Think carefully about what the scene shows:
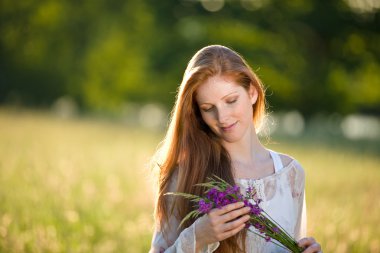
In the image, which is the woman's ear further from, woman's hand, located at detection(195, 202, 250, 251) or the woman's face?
woman's hand, located at detection(195, 202, 250, 251)

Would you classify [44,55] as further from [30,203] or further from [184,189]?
[184,189]

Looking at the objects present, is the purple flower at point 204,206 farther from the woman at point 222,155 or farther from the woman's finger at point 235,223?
the woman at point 222,155

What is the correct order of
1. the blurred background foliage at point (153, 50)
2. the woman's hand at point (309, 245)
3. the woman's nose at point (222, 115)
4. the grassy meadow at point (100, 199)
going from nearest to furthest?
the woman's hand at point (309, 245) < the woman's nose at point (222, 115) < the grassy meadow at point (100, 199) < the blurred background foliage at point (153, 50)

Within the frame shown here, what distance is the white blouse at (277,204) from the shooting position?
2.82 metres

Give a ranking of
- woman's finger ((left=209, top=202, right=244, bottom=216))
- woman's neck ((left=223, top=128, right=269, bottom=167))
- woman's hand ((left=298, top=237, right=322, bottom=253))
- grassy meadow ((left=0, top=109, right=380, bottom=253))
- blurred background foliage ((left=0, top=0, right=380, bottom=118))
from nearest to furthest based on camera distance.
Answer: woman's finger ((left=209, top=202, right=244, bottom=216)) < woman's hand ((left=298, top=237, right=322, bottom=253)) < woman's neck ((left=223, top=128, right=269, bottom=167)) < grassy meadow ((left=0, top=109, right=380, bottom=253)) < blurred background foliage ((left=0, top=0, right=380, bottom=118))

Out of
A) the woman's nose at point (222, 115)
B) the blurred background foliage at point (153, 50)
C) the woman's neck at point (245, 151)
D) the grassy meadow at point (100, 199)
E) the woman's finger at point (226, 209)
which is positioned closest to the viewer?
the woman's finger at point (226, 209)

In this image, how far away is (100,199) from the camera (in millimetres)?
6332

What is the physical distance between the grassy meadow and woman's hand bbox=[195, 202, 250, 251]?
3.04 feet

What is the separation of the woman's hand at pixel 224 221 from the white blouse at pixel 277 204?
1.07 ft

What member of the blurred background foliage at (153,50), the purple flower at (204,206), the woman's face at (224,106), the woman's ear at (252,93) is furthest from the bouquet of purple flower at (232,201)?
the blurred background foliage at (153,50)

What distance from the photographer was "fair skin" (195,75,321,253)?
2326 mm

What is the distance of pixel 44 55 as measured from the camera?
30438mm

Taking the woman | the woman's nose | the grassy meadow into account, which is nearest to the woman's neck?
the woman

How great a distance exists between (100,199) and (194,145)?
11.8 ft
